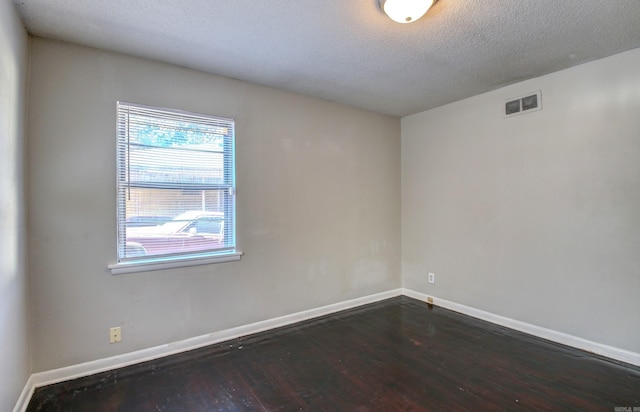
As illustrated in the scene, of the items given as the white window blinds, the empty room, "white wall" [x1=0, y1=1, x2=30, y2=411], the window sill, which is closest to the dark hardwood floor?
the empty room

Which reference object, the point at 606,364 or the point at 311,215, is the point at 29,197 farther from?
the point at 606,364

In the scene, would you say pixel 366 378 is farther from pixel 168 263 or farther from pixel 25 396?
pixel 25 396

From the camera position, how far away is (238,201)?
2.97 meters

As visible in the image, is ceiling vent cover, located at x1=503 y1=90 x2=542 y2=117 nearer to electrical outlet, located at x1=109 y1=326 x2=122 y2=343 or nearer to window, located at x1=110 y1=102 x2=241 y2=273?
window, located at x1=110 y1=102 x2=241 y2=273

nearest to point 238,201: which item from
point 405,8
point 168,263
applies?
point 168,263

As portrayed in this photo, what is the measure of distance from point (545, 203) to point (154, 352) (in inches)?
146

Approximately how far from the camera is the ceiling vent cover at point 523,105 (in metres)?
2.93

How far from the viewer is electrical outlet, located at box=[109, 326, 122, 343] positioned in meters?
2.39

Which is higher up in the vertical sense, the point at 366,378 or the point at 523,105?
the point at 523,105

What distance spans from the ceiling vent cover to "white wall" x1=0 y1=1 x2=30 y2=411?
12.8 feet

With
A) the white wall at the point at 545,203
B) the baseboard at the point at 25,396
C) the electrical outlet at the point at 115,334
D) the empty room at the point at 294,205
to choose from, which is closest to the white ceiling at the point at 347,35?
the empty room at the point at 294,205

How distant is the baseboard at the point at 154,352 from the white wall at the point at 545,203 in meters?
1.64

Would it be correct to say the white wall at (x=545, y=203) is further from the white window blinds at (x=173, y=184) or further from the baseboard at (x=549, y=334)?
the white window blinds at (x=173, y=184)

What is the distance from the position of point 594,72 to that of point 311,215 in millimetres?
2836
